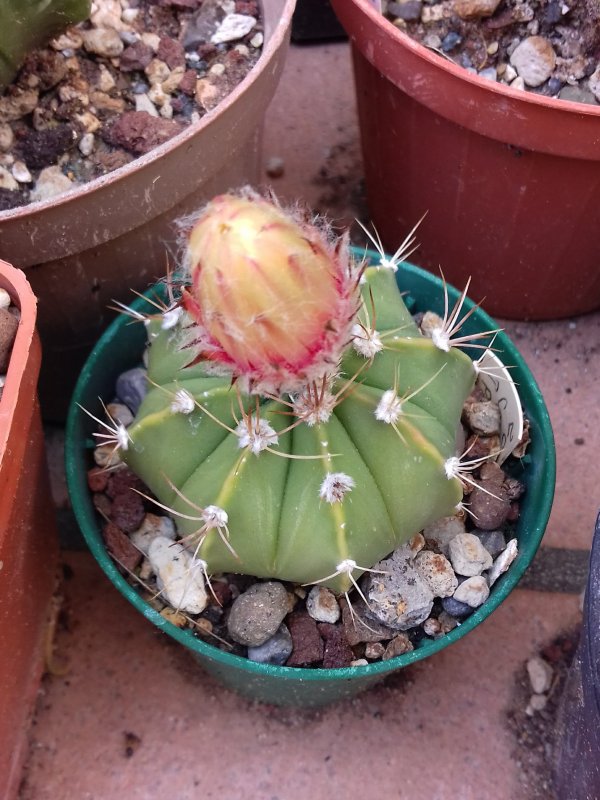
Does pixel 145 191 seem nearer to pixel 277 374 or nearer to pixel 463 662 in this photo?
pixel 277 374

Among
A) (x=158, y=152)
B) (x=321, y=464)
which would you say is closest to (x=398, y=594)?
(x=321, y=464)

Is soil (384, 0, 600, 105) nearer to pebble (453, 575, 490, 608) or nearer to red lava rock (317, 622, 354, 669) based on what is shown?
pebble (453, 575, 490, 608)

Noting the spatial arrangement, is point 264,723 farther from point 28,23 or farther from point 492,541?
point 28,23

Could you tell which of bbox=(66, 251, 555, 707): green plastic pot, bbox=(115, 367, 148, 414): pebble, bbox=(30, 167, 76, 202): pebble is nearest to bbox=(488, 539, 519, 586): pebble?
bbox=(66, 251, 555, 707): green plastic pot

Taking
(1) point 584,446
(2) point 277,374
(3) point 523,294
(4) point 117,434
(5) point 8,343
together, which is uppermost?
(2) point 277,374

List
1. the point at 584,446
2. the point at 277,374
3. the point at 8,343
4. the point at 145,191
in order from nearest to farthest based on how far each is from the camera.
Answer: the point at 277,374 < the point at 8,343 < the point at 145,191 < the point at 584,446

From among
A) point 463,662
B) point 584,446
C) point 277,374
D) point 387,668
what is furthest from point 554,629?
point 277,374
